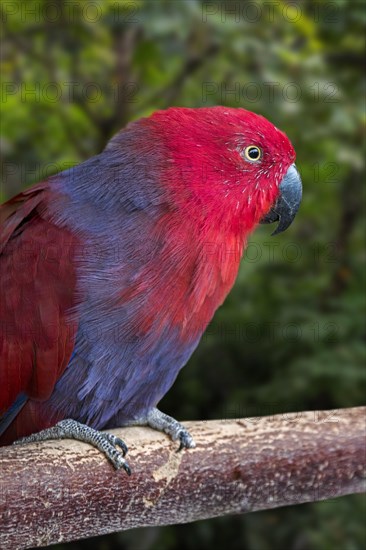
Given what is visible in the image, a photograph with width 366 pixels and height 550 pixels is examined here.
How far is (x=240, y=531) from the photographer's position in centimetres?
305

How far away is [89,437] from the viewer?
167 centimetres

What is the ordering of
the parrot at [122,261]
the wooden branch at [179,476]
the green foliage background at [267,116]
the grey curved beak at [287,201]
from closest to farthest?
the wooden branch at [179,476], the parrot at [122,261], the grey curved beak at [287,201], the green foliage background at [267,116]

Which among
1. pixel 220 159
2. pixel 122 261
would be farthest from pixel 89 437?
pixel 220 159

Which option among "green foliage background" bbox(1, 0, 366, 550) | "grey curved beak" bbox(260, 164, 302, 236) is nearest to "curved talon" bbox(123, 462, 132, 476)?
"grey curved beak" bbox(260, 164, 302, 236)

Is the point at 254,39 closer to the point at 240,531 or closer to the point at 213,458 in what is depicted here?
the point at 213,458

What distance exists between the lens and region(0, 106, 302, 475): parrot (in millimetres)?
1635

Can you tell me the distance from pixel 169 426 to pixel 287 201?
0.62m

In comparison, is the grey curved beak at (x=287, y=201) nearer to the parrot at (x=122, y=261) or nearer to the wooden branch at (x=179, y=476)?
the parrot at (x=122, y=261)

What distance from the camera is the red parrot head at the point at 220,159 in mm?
1676

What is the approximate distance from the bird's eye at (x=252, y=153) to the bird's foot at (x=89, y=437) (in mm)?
711

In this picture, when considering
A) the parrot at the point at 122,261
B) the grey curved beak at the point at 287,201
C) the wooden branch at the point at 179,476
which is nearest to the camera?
the wooden branch at the point at 179,476

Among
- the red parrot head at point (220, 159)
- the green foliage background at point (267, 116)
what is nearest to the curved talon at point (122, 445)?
the red parrot head at point (220, 159)

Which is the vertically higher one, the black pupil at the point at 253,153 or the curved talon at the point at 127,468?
the black pupil at the point at 253,153

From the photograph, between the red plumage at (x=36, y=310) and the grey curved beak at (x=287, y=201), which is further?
the grey curved beak at (x=287, y=201)
